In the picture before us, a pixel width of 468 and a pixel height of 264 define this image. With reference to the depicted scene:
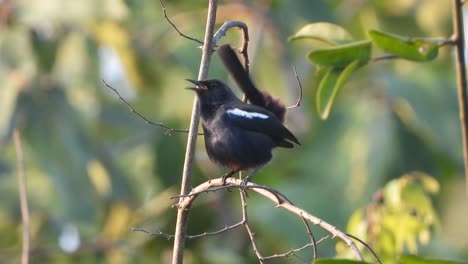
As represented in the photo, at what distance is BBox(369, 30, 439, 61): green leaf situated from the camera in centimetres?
398

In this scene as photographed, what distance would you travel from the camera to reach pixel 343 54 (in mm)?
4137

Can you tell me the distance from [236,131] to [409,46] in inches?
45.0

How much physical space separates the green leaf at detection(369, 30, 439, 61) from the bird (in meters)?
0.69

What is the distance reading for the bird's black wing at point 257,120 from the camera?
16.3 feet

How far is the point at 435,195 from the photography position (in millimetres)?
9062

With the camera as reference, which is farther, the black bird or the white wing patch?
the white wing patch

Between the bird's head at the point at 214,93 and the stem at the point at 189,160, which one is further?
the bird's head at the point at 214,93

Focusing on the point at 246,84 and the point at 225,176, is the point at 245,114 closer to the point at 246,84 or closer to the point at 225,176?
the point at 246,84

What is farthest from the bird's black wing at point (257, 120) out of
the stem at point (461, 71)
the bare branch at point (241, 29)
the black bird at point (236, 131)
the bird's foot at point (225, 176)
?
the stem at point (461, 71)

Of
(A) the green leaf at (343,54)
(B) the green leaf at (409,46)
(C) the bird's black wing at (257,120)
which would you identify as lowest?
(B) the green leaf at (409,46)

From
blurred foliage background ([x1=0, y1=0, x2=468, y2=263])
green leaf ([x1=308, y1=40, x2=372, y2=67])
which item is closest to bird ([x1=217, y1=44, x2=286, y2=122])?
green leaf ([x1=308, y1=40, x2=372, y2=67])

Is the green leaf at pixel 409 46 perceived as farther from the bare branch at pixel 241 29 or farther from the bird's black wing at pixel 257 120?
the bird's black wing at pixel 257 120

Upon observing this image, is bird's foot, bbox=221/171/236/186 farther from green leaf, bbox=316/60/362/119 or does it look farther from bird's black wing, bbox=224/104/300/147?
green leaf, bbox=316/60/362/119

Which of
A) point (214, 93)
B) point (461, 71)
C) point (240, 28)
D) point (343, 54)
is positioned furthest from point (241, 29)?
point (214, 93)
